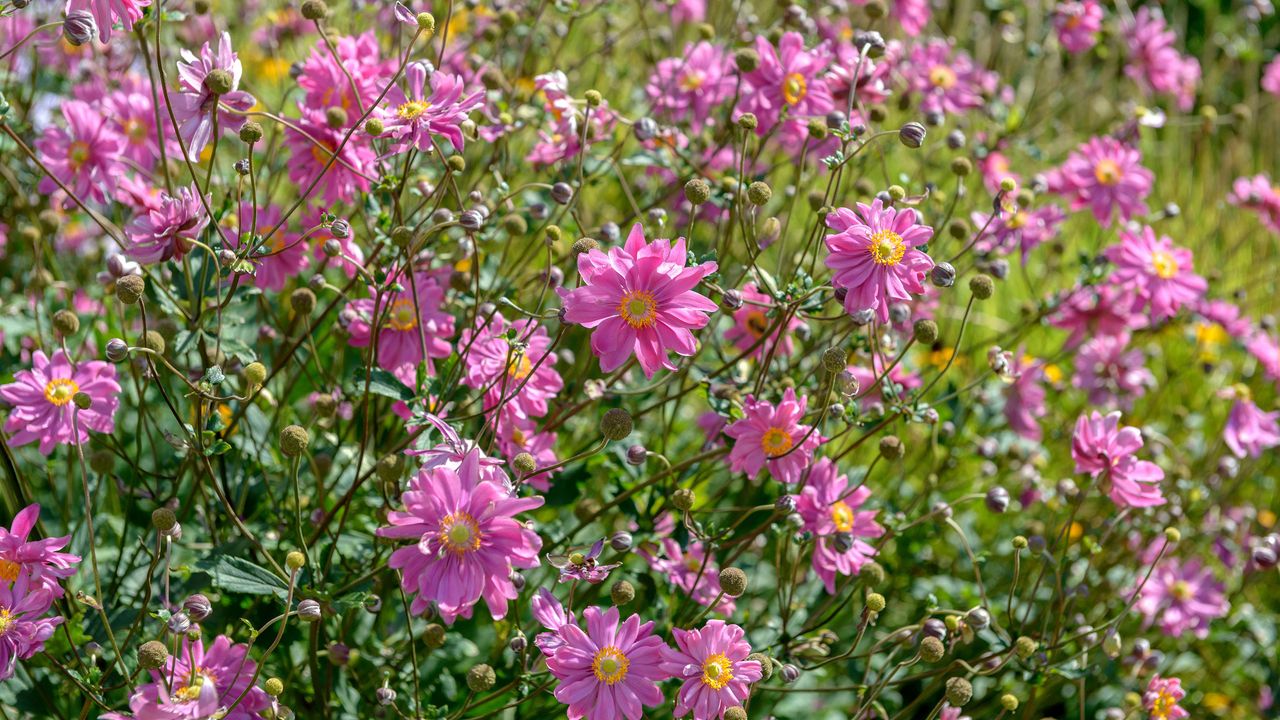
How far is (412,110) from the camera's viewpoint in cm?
226

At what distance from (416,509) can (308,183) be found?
1116mm

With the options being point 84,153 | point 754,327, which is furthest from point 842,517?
point 84,153

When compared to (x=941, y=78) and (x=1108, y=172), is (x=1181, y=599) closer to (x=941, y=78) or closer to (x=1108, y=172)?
(x=1108, y=172)

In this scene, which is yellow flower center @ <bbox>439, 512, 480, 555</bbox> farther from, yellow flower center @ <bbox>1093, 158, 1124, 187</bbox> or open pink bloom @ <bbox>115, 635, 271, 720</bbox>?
yellow flower center @ <bbox>1093, 158, 1124, 187</bbox>

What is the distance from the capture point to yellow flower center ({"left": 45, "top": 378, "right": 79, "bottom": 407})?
7.82 feet

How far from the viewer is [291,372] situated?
3.14 m

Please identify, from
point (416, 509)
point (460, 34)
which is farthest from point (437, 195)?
point (460, 34)

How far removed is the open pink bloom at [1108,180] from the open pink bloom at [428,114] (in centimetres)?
208

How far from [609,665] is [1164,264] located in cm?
216

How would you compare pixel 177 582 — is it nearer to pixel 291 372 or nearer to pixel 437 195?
pixel 291 372

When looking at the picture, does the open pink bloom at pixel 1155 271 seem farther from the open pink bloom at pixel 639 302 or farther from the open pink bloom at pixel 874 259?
the open pink bloom at pixel 639 302

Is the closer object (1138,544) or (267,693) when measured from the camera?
(267,693)

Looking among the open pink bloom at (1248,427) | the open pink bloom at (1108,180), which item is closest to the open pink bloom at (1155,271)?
the open pink bloom at (1108,180)

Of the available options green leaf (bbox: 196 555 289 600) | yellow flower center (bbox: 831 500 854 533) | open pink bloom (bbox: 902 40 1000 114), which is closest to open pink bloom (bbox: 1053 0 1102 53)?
open pink bloom (bbox: 902 40 1000 114)
